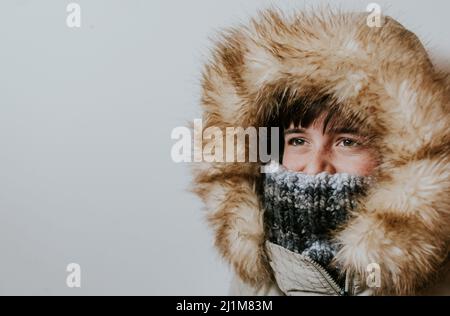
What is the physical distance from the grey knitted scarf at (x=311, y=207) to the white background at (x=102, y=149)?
172mm

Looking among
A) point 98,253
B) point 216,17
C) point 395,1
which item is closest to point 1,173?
point 98,253

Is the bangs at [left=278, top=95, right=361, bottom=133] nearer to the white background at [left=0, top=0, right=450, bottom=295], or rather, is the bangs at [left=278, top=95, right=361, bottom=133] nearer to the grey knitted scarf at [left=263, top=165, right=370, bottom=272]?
the grey knitted scarf at [left=263, top=165, right=370, bottom=272]

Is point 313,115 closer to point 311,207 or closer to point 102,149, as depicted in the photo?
point 311,207

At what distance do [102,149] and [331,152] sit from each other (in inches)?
19.1

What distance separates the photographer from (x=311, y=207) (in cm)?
113

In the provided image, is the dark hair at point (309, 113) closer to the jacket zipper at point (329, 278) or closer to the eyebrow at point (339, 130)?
the eyebrow at point (339, 130)

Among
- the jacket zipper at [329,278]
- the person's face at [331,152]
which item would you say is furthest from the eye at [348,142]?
the jacket zipper at [329,278]

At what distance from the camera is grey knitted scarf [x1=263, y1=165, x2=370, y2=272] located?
3.70 feet

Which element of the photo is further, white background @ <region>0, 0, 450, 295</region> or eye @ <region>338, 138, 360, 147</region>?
white background @ <region>0, 0, 450, 295</region>

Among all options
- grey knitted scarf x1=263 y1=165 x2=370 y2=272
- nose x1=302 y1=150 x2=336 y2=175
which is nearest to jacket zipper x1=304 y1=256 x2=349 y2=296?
grey knitted scarf x1=263 y1=165 x2=370 y2=272

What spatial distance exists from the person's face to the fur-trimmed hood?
0.03 meters

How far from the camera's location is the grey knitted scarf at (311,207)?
113 centimetres

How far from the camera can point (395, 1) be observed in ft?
3.87

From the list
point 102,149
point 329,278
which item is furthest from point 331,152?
point 102,149
